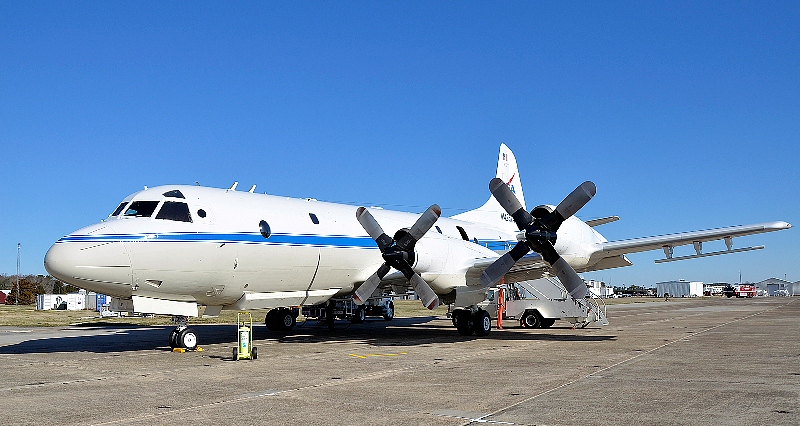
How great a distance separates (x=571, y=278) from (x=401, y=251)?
195 inches

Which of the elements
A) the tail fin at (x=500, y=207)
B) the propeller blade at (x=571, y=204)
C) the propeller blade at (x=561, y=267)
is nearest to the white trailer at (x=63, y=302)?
the tail fin at (x=500, y=207)

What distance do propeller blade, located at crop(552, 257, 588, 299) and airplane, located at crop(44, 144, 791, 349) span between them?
3cm

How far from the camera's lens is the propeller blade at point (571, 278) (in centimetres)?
1905

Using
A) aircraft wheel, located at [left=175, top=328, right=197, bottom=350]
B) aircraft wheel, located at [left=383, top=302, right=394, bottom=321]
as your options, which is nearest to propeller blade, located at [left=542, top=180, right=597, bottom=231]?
aircraft wheel, located at [left=175, top=328, right=197, bottom=350]

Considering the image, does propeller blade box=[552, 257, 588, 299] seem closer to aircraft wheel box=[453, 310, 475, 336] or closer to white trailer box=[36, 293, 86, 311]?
aircraft wheel box=[453, 310, 475, 336]

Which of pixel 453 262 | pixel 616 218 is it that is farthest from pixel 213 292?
pixel 616 218

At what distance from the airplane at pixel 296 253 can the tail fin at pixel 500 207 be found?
20.6 feet

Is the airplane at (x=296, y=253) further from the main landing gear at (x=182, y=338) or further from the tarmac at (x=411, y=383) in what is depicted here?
the tarmac at (x=411, y=383)

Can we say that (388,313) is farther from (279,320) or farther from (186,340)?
(186,340)

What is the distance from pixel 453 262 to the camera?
72.8 ft

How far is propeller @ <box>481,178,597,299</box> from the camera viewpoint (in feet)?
60.7

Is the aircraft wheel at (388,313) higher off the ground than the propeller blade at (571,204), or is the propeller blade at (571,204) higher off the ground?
the propeller blade at (571,204)

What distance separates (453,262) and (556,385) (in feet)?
36.5

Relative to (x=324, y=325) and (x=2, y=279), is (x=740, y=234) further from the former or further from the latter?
(x=2, y=279)
